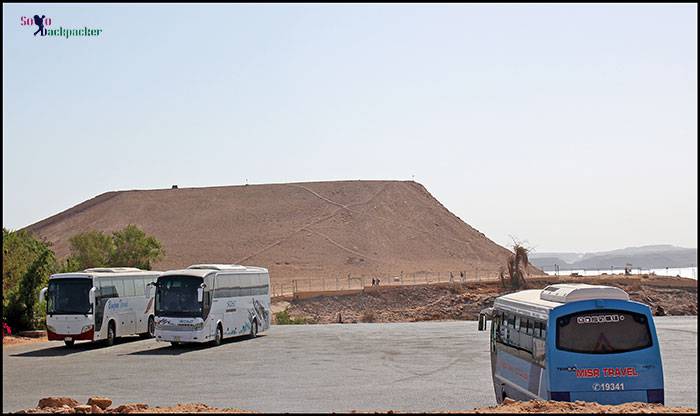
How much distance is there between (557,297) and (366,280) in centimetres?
9037

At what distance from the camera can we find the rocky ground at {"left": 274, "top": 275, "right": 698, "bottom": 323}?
65.9 meters

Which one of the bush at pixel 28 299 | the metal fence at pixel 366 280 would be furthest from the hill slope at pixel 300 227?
the bush at pixel 28 299

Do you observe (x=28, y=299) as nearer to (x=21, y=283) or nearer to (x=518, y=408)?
(x=21, y=283)

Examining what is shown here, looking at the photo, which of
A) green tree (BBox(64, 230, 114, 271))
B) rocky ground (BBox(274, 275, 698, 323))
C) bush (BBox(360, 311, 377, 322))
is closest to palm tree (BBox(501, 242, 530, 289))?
rocky ground (BBox(274, 275, 698, 323))

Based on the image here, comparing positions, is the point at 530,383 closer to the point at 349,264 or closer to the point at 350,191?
the point at 349,264

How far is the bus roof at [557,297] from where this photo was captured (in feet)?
43.5

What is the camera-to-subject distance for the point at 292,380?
73.2 ft

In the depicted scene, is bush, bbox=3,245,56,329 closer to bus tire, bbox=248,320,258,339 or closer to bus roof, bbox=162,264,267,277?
bus tire, bbox=248,320,258,339

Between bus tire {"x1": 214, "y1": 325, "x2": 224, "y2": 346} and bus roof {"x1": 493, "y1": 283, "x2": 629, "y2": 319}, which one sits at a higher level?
bus roof {"x1": 493, "y1": 283, "x2": 629, "y2": 319}

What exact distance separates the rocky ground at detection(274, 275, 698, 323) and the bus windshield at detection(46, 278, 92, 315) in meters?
32.1

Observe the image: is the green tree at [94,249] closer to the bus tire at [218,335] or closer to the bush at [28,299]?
the bush at [28,299]

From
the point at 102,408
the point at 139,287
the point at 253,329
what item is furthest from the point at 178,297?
the point at 102,408

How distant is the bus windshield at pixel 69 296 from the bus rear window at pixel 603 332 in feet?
80.5

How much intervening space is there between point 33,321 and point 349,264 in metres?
72.4
